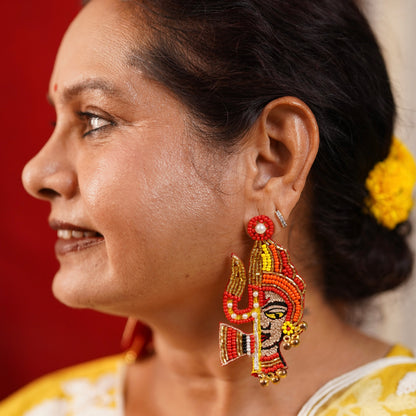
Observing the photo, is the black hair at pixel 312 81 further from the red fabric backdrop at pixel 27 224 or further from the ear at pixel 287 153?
the red fabric backdrop at pixel 27 224

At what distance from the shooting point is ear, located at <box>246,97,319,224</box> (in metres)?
1.12

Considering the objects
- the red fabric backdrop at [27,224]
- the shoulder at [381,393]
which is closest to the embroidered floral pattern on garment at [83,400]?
the red fabric backdrop at [27,224]

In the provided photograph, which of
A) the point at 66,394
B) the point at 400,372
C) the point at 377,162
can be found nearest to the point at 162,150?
the point at 377,162

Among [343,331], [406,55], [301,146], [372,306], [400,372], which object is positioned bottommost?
[400,372]

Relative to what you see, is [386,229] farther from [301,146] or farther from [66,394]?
[66,394]

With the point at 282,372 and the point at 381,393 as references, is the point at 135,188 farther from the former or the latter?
the point at 381,393

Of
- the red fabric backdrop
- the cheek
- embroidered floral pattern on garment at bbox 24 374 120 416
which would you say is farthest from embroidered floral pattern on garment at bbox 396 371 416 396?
the red fabric backdrop

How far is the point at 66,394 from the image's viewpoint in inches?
61.0

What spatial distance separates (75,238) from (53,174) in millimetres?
147

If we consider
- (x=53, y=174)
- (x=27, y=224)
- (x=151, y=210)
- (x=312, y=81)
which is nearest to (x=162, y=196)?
(x=151, y=210)

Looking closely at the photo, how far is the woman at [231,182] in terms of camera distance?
1.10 m

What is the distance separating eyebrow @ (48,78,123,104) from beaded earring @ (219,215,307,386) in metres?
0.37

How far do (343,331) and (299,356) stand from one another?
5.7 inches

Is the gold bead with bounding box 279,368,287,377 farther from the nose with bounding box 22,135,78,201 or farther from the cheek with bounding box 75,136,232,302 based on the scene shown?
the nose with bounding box 22,135,78,201
